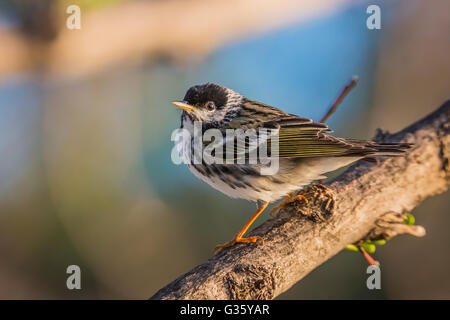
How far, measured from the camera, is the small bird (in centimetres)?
322

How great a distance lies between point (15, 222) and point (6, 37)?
7.88ft

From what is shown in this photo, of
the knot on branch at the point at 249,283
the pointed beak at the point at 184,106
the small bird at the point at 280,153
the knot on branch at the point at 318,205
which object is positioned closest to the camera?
the knot on branch at the point at 249,283

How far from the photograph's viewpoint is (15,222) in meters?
5.29

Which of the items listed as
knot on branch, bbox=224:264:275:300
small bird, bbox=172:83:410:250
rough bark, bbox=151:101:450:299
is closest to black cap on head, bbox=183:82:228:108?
small bird, bbox=172:83:410:250

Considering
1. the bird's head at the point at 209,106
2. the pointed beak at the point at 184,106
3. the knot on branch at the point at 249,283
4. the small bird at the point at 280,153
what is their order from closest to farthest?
1. the knot on branch at the point at 249,283
2. the small bird at the point at 280,153
3. the pointed beak at the point at 184,106
4. the bird's head at the point at 209,106

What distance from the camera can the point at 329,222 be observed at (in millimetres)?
3014

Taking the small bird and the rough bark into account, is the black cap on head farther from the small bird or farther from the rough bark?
the rough bark

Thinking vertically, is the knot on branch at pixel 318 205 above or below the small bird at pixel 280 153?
below

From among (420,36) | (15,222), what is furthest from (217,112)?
(420,36)

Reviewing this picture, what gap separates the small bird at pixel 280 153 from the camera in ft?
10.6

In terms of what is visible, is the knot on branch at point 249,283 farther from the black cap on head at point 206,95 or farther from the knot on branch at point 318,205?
the black cap on head at point 206,95

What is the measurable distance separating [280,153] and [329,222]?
Result: 65cm

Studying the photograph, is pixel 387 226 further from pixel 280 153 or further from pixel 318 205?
pixel 280 153

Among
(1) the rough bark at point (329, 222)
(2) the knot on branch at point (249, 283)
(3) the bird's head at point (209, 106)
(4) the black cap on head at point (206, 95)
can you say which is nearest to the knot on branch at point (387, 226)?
(1) the rough bark at point (329, 222)
